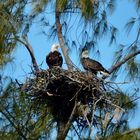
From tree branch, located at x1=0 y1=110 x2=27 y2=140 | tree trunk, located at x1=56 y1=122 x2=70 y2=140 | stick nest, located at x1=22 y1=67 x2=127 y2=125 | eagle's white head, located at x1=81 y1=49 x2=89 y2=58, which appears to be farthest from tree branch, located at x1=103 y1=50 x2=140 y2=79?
tree branch, located at x1=0 y1=110 x2=27 y2=140

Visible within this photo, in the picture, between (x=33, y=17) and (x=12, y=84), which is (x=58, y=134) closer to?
(x=12, y=84)

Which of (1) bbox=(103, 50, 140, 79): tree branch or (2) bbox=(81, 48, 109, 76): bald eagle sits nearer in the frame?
(1) bbox=(103, 50, 140, 79): tree branch

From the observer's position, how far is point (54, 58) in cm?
659

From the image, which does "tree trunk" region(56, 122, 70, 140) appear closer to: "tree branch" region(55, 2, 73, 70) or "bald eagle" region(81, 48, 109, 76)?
"tree branch" region(55, 2, 73, 70)

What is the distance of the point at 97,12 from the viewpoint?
217 inches

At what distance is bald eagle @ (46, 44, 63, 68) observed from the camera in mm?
6473

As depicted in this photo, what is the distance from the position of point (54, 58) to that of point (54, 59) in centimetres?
3

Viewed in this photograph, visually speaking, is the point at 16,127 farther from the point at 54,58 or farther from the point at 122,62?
the point at 54,58

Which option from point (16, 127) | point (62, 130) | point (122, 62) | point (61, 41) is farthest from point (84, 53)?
point (16, 127)

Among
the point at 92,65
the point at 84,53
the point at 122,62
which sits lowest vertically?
the point at 122,62

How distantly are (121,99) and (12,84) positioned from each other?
102 cm

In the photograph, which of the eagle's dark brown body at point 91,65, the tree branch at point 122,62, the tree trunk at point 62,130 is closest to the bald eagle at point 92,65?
the eagle's dark brown body at point 91,65

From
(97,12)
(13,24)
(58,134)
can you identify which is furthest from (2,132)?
(97,12)

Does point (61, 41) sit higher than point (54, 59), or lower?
lower
